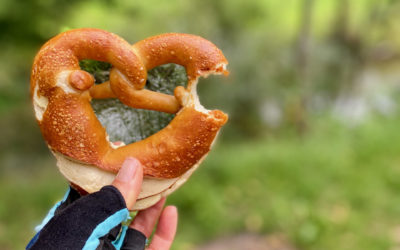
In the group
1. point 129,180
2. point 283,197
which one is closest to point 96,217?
point 129,180

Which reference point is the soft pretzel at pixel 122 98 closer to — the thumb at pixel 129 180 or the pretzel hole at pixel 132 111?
the thumb at pixel 129 180

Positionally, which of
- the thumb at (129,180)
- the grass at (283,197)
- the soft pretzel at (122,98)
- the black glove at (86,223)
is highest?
the grass at (283,197)

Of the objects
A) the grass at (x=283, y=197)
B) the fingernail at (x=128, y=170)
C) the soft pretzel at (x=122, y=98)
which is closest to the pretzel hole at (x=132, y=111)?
the soft pretzel at (x=122, y=98)

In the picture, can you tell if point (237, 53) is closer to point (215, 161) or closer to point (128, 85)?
point (215, 161)

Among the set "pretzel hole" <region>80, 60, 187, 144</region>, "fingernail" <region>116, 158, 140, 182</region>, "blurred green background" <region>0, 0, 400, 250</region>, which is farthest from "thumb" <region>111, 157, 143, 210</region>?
"blurred green background" <region>0, 0, 400, 250</region>

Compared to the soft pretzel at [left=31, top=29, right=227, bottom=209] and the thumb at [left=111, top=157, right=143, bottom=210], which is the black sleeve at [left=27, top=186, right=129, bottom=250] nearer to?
the thumb at [left=111, top=157, right=143, bottom=210]

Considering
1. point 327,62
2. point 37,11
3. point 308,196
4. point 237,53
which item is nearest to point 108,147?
point 37,11

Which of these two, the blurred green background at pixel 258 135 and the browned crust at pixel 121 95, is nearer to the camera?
the browned crust at pixel 121 95
